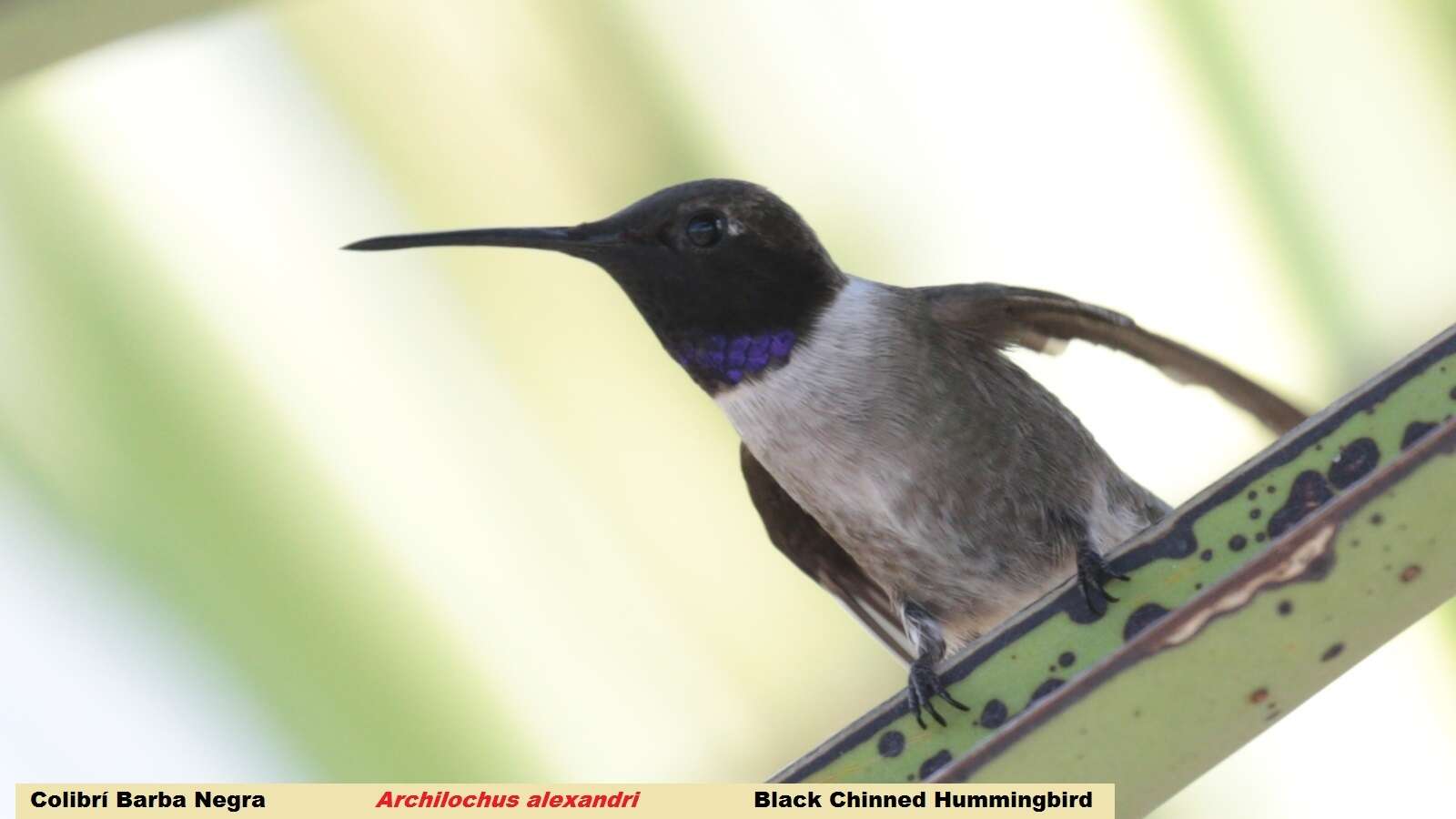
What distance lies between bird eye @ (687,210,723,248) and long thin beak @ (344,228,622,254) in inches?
2.9

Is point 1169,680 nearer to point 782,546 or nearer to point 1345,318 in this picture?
point 1345,318

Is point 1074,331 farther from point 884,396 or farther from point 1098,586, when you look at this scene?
point 1098,586

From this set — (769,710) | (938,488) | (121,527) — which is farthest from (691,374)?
(121,527)

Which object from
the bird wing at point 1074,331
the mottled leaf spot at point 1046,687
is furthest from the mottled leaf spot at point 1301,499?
the bird wing at point 1074,331

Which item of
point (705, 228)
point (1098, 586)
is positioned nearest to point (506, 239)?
point (705, 228)

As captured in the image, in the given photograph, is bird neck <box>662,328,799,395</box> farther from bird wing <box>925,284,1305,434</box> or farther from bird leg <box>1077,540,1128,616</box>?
bird leg <box>1077,540,1128,616</box>

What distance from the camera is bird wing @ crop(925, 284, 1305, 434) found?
4.13 feet

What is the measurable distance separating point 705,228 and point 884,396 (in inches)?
9.6

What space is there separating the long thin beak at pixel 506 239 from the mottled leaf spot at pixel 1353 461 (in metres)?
0.72

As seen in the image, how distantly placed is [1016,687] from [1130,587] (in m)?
0.08

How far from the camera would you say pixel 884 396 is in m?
1.44

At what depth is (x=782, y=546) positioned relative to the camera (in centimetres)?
166

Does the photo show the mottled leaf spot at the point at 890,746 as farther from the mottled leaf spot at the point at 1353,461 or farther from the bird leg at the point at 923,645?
the mottled leaf spot at the point at 1353,461

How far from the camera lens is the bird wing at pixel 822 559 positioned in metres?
1.62
